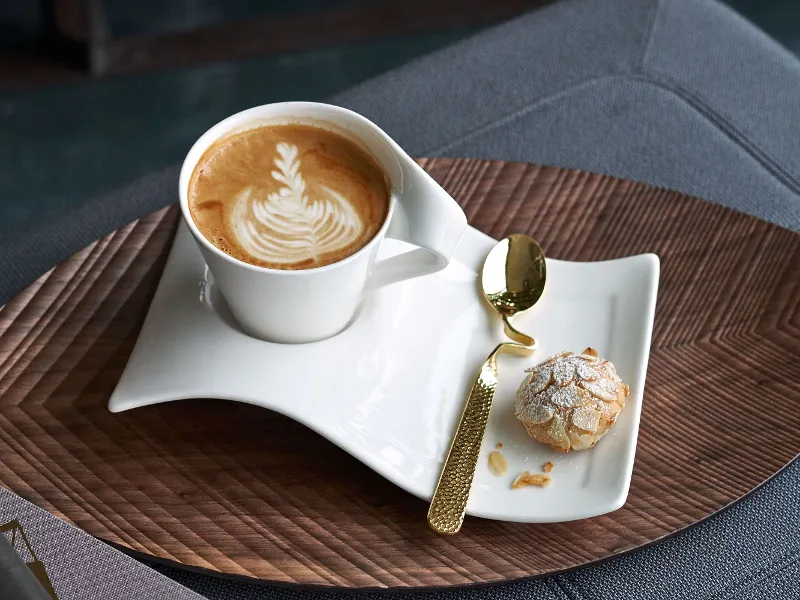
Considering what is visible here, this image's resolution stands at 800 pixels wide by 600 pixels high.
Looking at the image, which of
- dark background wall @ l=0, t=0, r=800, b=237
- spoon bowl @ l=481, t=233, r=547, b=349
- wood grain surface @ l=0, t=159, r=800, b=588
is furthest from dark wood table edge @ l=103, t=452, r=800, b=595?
dark background wall @ l=0, t=0, r=800, b=237

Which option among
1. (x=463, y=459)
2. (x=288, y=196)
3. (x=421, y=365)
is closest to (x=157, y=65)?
(x=288, y=196)

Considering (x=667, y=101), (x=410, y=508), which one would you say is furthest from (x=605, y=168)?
(x=410, y=508)

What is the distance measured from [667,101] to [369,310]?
637mm

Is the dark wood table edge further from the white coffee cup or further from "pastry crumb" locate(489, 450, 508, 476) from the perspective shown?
the white coffee cup

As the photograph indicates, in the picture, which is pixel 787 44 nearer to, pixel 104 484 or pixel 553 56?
pixel 553 56

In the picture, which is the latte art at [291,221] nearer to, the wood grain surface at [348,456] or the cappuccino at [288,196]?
the cappuccino at [288,196]

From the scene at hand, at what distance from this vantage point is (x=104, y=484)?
0.85 meters

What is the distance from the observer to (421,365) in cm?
89

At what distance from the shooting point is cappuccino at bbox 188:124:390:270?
0.86 meters

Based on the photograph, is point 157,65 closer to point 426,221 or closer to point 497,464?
point 426,221

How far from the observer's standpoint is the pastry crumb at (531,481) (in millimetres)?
815

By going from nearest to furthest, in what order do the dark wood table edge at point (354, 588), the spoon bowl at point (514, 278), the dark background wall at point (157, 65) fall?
1. the dark wood table edge at point (354, 588)
2. the spoon bowl at point (514, 278)
3. the dark background wall at point (157, 65)

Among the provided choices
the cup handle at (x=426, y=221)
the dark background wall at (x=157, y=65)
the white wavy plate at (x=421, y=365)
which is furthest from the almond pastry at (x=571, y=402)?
the dark background wall at (x=157, y=65)

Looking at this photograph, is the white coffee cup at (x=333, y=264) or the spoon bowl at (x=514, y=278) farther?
the spoon bowl at (x=514, y=278)
